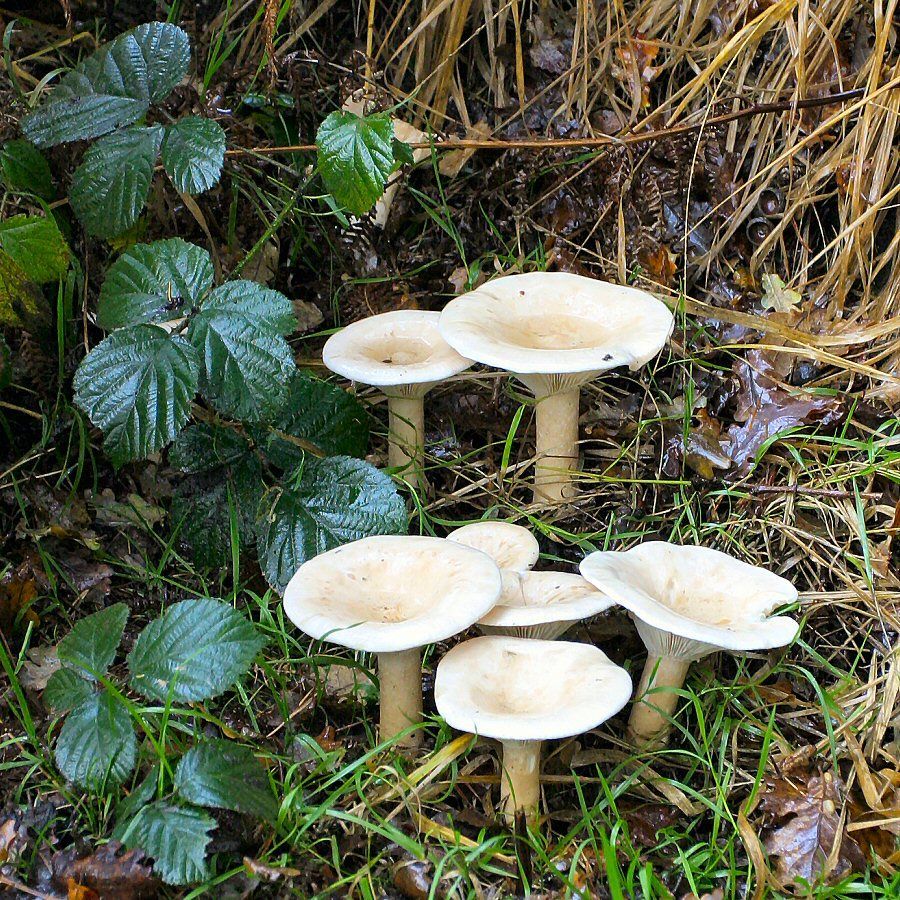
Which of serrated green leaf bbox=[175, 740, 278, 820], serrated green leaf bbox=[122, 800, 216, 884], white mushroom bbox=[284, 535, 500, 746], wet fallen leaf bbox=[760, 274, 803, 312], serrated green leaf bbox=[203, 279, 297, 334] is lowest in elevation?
serrated green leaf bbox=[122, 800, 216, 884]

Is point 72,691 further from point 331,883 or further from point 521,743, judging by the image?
point 521,743

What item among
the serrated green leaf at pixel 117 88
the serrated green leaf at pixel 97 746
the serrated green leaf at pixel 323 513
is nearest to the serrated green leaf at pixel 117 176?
the serrated green leaf at pixel 117 88

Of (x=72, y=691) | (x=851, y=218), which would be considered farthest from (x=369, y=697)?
(x=851, y=218)

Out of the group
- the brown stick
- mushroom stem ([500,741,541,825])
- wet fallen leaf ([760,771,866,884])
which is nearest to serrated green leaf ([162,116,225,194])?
the brown stick

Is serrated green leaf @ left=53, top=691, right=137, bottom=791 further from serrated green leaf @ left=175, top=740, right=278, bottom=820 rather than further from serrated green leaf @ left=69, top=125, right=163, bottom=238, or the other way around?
serrated green leaf @ left=69, top=125, right=163, bottom=238

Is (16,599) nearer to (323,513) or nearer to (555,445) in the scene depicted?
(323,513)

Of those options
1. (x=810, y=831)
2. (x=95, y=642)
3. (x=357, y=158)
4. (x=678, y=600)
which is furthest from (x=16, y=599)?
(x=810, y=831)
